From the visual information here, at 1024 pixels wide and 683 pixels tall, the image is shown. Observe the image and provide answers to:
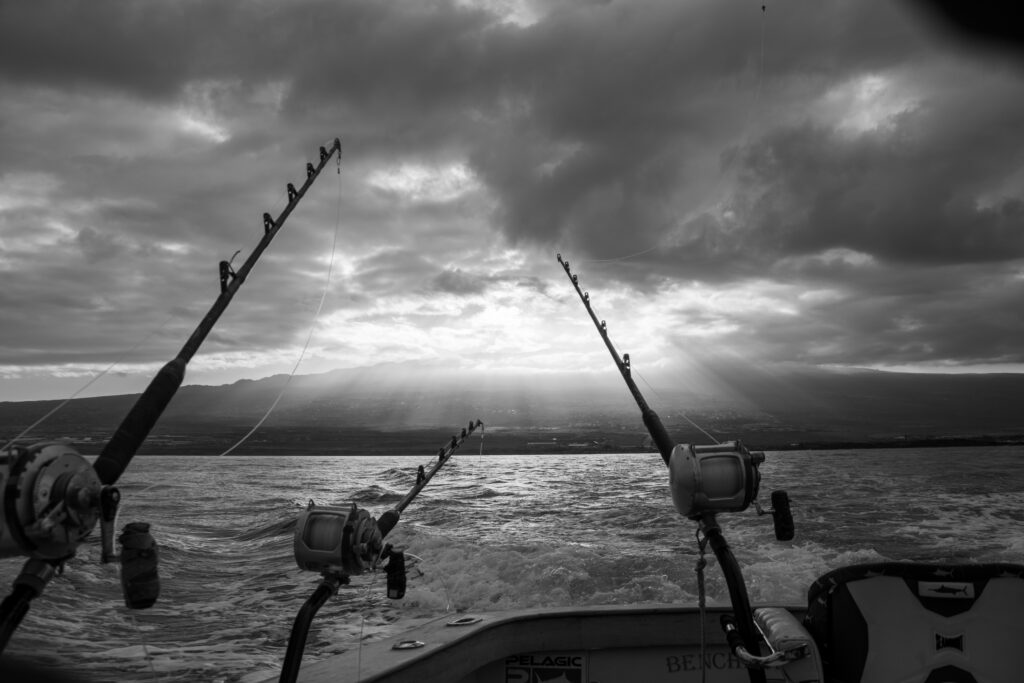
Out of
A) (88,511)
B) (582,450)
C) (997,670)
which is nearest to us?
(88,511)

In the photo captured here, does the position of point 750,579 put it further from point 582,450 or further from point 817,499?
point 582,450

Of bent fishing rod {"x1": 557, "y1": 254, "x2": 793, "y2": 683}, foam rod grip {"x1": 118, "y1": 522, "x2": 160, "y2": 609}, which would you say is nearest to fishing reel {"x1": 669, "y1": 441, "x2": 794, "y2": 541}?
bent fishing rod {"x1": 557, "y1": 254, "x2": 793, "y2": 683}

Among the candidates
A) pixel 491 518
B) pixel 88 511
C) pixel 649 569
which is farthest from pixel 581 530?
pixel 88 511

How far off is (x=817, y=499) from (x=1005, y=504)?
18.9 feet

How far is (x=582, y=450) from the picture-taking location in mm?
85125

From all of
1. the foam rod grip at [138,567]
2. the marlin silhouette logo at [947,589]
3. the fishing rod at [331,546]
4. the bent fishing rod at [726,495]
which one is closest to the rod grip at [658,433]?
the bent fishing rod at [726,495]

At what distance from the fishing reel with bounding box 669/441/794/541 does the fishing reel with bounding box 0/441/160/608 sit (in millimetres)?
2092

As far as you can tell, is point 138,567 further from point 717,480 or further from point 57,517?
point 717,480

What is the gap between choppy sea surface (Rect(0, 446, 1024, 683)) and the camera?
7.45 metres

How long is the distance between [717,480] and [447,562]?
9737 mm

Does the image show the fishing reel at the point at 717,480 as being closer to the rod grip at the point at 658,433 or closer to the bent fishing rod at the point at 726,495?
the bent fishing rod at the point at 726,495

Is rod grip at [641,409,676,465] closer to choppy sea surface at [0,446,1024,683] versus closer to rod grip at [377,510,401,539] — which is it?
rod grip at [377,510,401,539]

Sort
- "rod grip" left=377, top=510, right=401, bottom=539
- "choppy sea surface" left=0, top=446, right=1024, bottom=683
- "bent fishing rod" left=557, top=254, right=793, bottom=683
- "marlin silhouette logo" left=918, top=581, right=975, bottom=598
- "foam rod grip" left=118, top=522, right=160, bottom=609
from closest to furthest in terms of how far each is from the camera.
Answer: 1. "foam rod grip" left=118, top=522, right=160, bottom=609
2. "marlin silhouette logo" left=918, top=581, right=975, bottom=598
3. "bent fishing rod" left=557, top=254, right=793, bottom=683
4. "rod grip" left=377, top=510, right=401, bottom=539
5. "choppy sea surface" left=0, top=446, right=1024, bottom=683

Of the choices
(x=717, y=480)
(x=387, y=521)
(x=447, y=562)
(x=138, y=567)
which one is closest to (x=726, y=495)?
(x=717, y=480)
